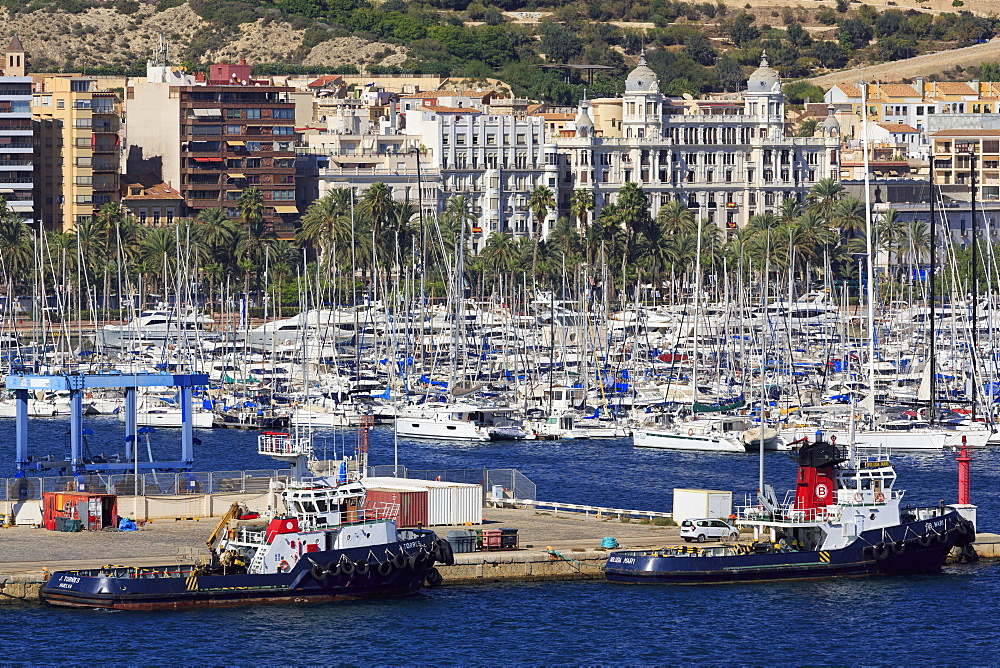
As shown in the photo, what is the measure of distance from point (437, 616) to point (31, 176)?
5570 inches

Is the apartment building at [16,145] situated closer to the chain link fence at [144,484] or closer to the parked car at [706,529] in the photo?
the chain link fence at [144,484]

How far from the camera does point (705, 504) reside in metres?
71.2

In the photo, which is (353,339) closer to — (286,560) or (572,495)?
(572,495)

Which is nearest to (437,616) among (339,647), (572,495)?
(339,647)

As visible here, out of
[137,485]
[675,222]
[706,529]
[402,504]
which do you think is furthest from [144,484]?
[675,222]

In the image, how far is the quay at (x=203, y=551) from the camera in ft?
209

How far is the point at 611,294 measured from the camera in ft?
630

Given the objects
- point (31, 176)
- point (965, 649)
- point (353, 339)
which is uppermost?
point (31, 176)

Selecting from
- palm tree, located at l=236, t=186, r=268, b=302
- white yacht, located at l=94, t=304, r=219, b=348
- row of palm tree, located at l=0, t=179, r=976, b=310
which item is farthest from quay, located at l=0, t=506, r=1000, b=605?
palm tree, located at l=236, t=186, r=268, b=302

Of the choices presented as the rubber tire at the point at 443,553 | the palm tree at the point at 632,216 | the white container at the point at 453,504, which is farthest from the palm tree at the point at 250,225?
the rubber tire at the point at 443,553

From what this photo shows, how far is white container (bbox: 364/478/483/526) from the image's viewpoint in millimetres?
71125

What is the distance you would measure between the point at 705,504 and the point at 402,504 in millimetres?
9202

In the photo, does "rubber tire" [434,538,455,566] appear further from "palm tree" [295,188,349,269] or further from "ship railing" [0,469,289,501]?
"palm tree" [295,188,349,269]

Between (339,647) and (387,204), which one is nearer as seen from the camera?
(339,647)
